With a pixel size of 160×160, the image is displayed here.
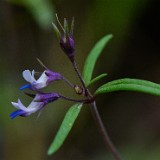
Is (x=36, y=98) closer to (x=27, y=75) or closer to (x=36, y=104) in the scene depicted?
(x=36, y=104)

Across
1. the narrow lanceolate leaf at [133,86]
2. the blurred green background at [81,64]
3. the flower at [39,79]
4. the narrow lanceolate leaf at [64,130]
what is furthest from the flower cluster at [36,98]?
the blurred green background at [81,64]

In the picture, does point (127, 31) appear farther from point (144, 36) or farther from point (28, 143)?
point (28, 143)

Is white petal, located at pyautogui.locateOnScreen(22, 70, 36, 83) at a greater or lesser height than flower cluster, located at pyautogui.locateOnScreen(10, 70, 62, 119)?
greater

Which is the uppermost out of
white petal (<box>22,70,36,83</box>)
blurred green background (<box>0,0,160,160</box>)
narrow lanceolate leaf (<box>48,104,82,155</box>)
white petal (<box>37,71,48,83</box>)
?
white petal (<box>22,70,36,83</box>)

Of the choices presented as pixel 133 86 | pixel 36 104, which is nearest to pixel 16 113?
pixel 36 104

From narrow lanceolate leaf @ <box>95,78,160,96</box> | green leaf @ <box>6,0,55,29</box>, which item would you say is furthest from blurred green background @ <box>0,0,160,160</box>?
narrow lanceolate leaf @ <box>95,78,160,96</box>

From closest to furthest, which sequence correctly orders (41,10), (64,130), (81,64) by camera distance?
(64,130)
(41,10)
(81,64)

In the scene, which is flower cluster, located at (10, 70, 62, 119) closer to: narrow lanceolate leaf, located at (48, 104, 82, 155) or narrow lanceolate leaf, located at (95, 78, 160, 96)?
narrow lanceolate leaf, located at (48, 104, 82, 155)

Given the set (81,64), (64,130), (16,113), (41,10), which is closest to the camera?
(64,130)

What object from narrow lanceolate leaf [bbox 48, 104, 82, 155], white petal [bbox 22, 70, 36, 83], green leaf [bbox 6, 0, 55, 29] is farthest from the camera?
green leaf [bbox 6, 0, 55, 29]
